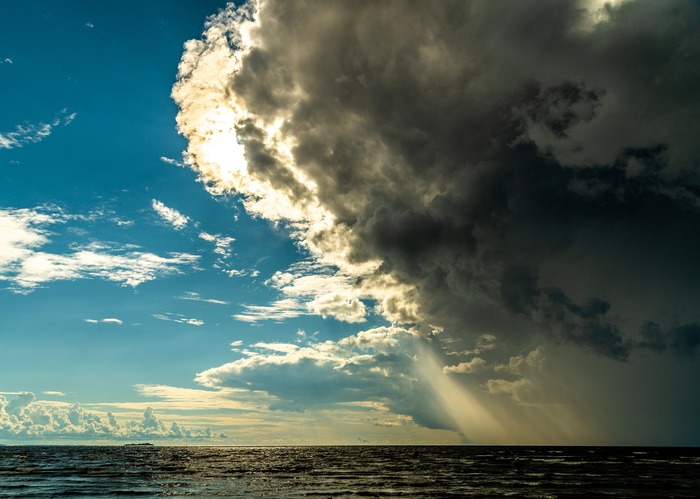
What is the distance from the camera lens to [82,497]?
164 ft

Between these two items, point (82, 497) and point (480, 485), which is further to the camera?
point (480, 485)

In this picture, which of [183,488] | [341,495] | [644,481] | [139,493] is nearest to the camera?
[341,495]

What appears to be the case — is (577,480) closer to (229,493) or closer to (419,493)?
(419,493)

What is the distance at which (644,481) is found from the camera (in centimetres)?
6034

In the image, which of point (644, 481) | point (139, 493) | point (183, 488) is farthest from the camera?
point (644, 481)

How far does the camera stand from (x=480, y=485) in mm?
57094

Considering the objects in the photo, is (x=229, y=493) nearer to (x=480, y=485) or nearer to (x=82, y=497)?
(x=82, y=497)

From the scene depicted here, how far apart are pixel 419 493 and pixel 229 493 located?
21.1 m

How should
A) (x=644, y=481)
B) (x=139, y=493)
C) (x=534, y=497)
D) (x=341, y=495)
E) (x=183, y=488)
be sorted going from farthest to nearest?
1. (x=644, y=481)
2. (x=183, y=488)
3. (x=139, y=493)
4. (x=341, y=495)
5. (x=534, y=497)

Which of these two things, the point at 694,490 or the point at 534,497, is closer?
the point at 534,497

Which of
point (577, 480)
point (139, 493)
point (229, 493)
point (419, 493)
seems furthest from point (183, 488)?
point (577, 480)

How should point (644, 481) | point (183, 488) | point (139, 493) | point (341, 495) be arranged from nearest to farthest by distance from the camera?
point (341, 495) < point (139, 493) < point (183, 488) < point (644, 481)

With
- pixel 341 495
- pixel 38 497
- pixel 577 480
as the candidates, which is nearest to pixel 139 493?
pixel 38 497

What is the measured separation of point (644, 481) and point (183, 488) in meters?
59.6
